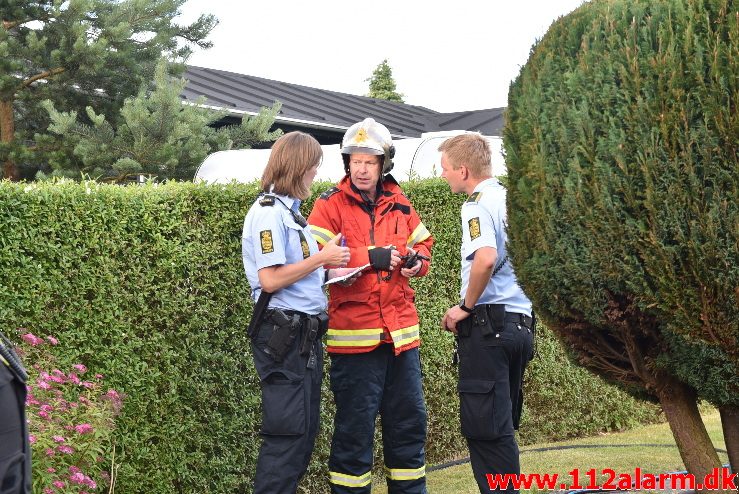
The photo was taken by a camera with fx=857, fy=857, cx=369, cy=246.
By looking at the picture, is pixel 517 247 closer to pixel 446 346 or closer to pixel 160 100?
pixel 446 346

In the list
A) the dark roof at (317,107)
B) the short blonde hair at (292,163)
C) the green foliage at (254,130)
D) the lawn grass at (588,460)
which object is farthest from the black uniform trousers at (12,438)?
the dark roof at (317,107)

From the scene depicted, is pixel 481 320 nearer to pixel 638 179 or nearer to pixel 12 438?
pixel 638 179

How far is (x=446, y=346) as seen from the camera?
759cm

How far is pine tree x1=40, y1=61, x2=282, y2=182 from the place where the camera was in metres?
11.0

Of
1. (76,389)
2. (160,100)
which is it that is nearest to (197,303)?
(76,389)

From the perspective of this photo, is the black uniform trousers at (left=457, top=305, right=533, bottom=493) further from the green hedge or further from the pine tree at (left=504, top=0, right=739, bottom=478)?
the green hedge

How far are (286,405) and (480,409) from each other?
1264mm

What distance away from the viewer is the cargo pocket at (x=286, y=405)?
4.49 metres

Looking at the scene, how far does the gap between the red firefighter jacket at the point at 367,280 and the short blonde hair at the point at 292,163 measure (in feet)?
1.43

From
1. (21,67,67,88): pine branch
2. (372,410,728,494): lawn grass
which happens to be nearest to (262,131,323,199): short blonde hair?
(372,410,728,494): lawn grass

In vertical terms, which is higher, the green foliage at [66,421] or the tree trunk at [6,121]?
the tree trunk at [6,121]

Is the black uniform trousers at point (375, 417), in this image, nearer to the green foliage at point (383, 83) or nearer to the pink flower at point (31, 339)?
the pink flower at point (31, 339)

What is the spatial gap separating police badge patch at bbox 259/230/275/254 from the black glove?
68 cm

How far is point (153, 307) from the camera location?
16.9 ft
